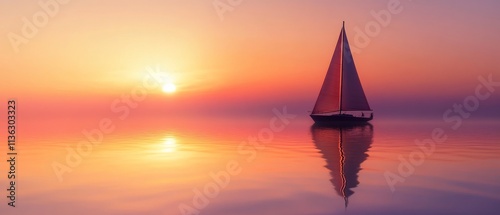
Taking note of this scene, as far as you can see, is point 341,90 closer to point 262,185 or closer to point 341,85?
point 341,85

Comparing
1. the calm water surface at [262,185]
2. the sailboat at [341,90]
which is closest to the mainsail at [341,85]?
the sailboat at [341,90]

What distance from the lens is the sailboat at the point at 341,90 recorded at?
195 ft

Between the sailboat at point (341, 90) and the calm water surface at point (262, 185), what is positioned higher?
the sailboat at point (341, 90)

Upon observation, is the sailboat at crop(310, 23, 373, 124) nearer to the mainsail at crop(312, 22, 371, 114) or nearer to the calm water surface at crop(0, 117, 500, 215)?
the mainsail at crop(312, 22, 371, 114)

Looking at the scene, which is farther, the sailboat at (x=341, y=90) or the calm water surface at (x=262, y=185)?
the sailboat at (x=341, y=90)

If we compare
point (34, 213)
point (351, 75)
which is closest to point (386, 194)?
point (34, 213)

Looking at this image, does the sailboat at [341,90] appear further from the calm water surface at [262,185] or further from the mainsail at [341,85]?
the calm water surface at [262,185]

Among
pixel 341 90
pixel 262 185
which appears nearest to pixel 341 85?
pixel 341 90

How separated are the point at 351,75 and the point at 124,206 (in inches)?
2087

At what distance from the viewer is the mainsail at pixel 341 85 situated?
5978 centimetres

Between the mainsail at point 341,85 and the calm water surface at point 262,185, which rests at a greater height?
the mainsail at point 341,85

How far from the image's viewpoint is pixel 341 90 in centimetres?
6022

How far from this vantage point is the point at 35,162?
22328 mm

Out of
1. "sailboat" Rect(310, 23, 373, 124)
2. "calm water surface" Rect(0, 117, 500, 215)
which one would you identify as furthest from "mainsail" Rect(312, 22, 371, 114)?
"calm water surface" Rect(0, 117, 500, 215)
